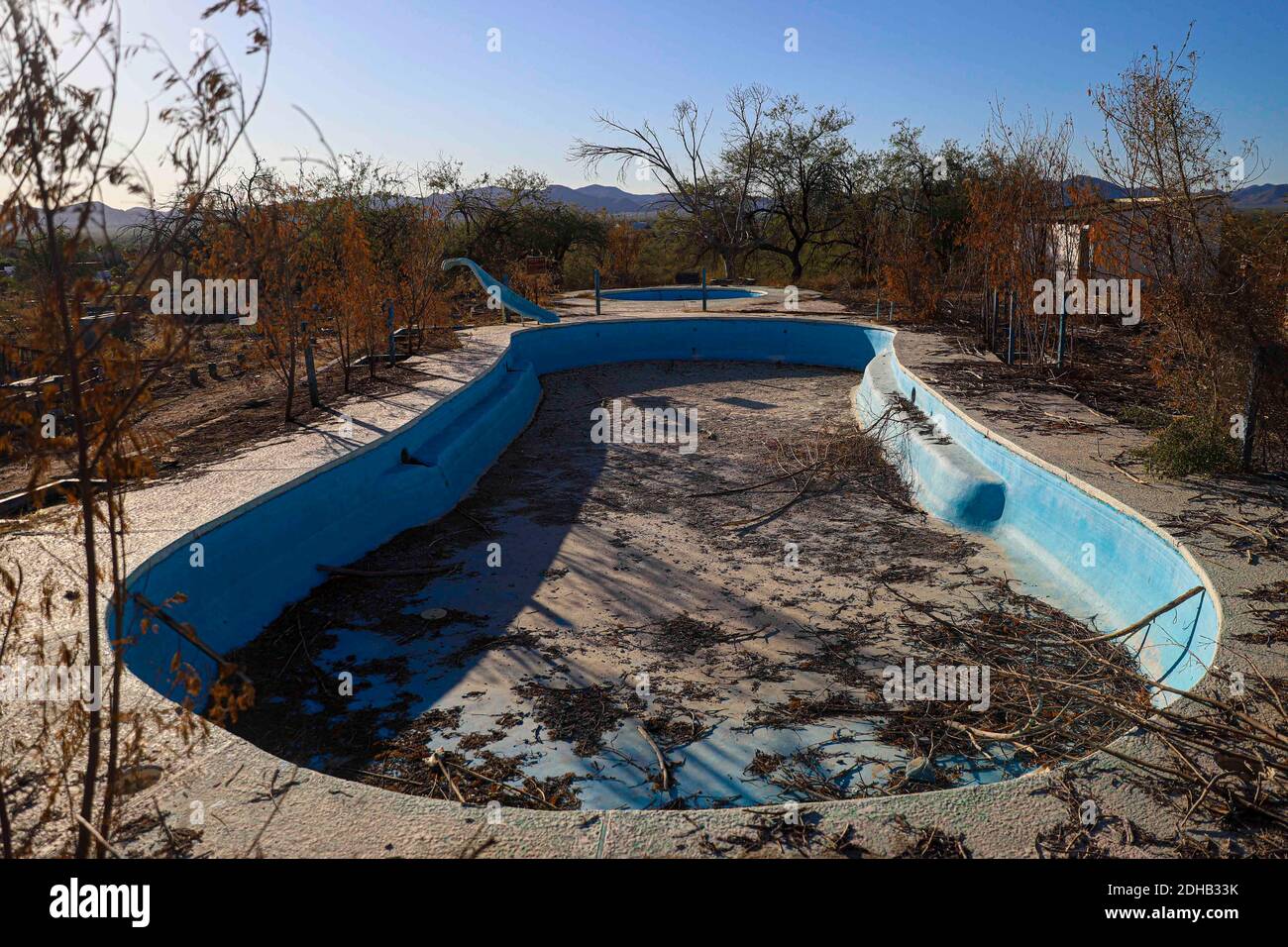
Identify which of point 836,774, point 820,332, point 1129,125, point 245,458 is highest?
point 1129,125

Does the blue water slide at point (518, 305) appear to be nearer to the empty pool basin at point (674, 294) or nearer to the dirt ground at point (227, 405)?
the dirt ground at point (227, 405)

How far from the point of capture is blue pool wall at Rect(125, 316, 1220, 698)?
4.50 m

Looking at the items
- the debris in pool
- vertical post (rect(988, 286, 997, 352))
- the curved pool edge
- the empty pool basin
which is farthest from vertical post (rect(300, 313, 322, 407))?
the empty pool basin

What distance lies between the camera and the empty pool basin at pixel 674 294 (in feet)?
63.0

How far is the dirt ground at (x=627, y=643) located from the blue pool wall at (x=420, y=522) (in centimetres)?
21

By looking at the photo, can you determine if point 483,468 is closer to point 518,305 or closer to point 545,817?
point 545,817

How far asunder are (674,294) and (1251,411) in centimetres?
1471

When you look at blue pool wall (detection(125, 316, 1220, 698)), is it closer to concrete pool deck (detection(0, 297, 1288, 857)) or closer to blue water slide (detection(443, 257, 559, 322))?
concrete pool deck (detection(0, 297, 1288, 857))

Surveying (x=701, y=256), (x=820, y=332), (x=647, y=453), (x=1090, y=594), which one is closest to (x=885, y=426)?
(x=647, y=453)

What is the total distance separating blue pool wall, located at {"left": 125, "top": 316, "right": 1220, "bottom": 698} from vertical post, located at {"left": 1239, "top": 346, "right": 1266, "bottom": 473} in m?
1.09

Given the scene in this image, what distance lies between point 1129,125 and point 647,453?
4698 millimetres
